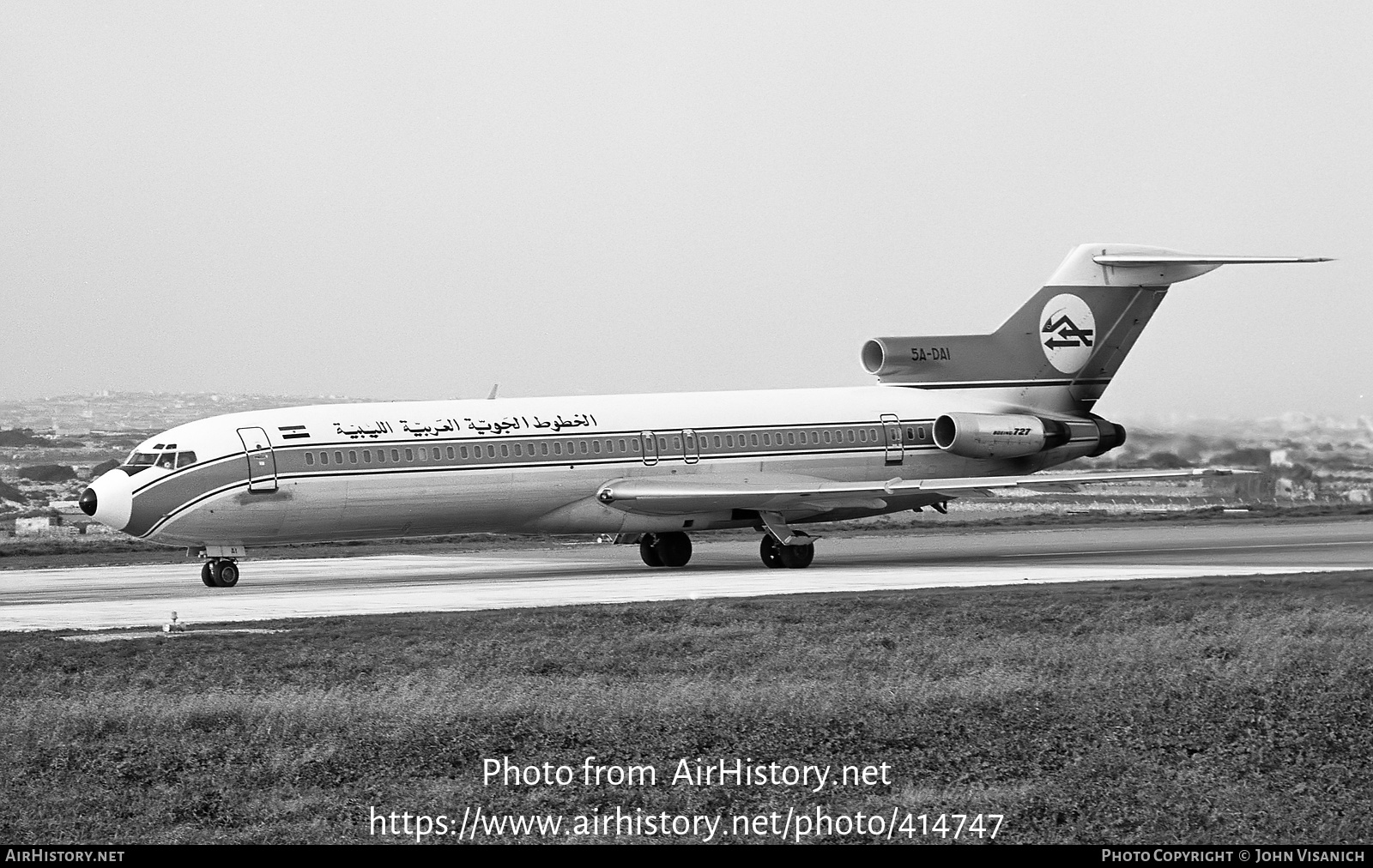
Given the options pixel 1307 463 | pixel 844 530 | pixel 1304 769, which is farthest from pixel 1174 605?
pixel 844 530

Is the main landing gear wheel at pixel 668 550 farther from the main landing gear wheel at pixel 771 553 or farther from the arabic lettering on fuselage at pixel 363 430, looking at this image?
the arabic lettering on fuselage at pixel 363 430

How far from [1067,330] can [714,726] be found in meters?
28.0

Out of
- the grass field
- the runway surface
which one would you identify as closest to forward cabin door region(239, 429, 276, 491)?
the runway surface

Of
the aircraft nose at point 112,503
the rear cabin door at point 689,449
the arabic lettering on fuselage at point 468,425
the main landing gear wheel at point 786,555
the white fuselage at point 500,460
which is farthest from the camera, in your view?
the rear cabin door at point 689,449

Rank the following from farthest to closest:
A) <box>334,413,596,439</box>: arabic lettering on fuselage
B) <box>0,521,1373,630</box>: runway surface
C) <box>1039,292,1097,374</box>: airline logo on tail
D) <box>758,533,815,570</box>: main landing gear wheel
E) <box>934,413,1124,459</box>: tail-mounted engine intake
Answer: <box>1039,292,1097,374</box>: airline logo on tail, <box>934,413,1124,459</box>: tail-mounted engine intake, <box>758,533,815,570</box>: main landing gear wheel, <box>334,413,596,439</box>: arabic lettering on fuselage, <box>0,521,1373,630</box>: runway surface

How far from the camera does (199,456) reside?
101 ft

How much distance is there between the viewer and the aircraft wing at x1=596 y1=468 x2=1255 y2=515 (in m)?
33.8

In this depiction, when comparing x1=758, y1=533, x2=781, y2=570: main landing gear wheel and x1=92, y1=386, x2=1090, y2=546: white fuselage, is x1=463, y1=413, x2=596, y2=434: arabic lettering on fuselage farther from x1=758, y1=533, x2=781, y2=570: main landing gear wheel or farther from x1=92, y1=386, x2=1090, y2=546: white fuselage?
x1=758, y1=533, x2=781, y2=570: main landing gear wheel

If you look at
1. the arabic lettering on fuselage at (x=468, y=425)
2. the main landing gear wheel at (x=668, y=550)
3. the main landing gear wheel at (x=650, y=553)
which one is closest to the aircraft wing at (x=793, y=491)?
the arabic lettering on fuselage at (x=468, y=425)

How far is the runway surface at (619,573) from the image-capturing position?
2580 cm

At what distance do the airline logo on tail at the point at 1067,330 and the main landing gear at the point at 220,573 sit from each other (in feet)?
63.4

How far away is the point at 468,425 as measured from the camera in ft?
108

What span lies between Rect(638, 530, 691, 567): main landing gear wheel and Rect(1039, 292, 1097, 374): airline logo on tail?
10.1 meters

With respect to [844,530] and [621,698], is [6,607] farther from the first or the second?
[844,530]
